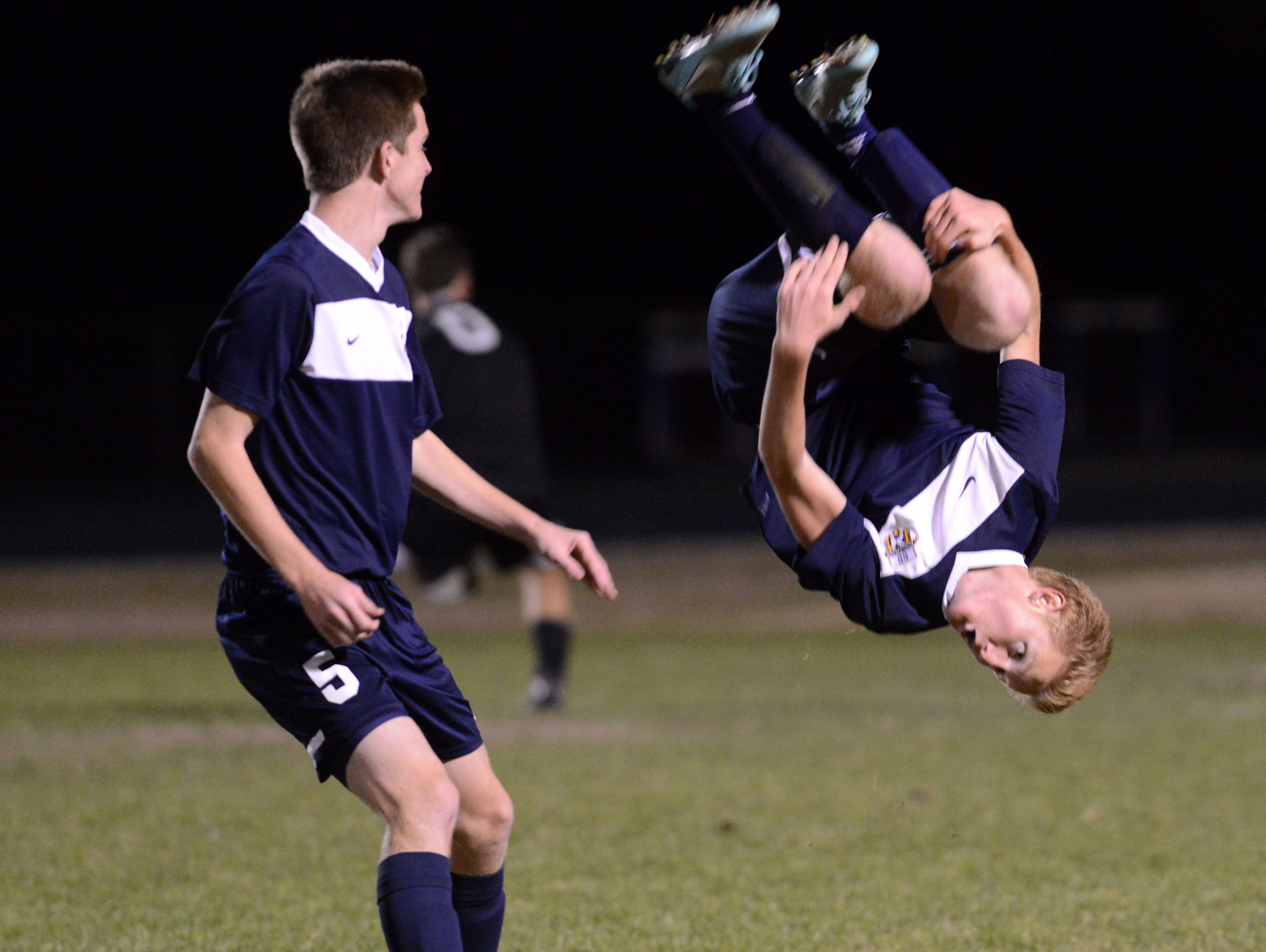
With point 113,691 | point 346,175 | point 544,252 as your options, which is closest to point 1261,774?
point 346,175

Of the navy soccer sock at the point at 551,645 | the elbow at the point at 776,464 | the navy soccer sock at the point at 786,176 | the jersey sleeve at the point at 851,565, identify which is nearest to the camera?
the elbow at the point at 776,464

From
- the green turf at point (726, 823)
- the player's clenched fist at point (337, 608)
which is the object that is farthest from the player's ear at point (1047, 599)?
the player's clenched fist at point (337, 608)

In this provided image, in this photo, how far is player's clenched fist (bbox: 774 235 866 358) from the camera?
3.21 m

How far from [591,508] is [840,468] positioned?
19441 mm

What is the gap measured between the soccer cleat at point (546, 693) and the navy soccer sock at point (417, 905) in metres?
5.25

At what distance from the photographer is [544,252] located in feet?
97.7

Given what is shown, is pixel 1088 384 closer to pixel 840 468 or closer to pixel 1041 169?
pixel 1041 169

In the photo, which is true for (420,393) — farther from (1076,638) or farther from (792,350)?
(1076,638)

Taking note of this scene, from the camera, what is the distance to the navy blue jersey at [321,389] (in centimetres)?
303

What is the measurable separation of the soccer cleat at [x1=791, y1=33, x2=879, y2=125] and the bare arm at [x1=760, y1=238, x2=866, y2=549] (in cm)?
65

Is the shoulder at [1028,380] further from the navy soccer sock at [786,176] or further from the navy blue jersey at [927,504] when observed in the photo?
the navy soccer sock at [786,176]

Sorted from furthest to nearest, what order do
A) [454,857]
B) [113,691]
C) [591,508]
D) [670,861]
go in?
[591,508]
[113,691]
[670,861]
[454,857]

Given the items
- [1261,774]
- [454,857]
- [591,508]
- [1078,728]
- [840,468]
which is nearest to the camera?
[454,857]

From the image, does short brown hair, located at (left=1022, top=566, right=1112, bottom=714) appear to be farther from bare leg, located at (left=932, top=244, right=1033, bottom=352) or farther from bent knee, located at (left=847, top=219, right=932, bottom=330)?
bent knee, located at (left=847, top=219, right=932, bottom=330)
